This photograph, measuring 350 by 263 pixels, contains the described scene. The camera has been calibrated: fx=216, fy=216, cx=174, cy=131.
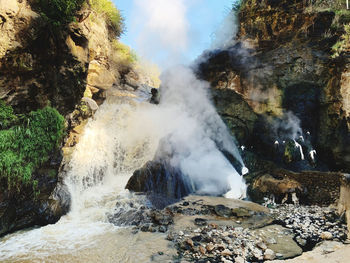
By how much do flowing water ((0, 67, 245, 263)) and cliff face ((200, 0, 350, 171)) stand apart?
1.78 meters

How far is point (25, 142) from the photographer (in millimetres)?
Answer: 5305

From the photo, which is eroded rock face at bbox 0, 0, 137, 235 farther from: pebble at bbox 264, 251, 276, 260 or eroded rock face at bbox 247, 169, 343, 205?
eroded rock face at bbox 247, 169, 343, 205

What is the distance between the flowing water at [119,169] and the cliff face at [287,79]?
178cm

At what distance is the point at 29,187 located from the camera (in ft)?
18.9

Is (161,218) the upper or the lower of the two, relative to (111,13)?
lower

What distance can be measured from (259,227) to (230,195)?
4333mm

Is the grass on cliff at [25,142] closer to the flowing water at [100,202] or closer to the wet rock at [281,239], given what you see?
the flowing water at [100,202]

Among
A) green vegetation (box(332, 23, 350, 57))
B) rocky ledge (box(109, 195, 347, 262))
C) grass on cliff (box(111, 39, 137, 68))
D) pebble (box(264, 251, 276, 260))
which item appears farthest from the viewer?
grass on cliff (box(111, 39, 137, 68))

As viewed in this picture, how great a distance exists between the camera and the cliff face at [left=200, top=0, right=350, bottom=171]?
408 inches

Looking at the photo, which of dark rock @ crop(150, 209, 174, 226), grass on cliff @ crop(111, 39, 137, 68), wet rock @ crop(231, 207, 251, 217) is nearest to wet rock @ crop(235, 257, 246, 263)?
dark rock @ crop(150, 209, 174, 226)

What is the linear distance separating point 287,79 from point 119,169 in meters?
9.96

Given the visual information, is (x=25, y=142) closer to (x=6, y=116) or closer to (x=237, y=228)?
(x=6, y=116)

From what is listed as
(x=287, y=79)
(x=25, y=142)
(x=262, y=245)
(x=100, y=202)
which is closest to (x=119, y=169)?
(x=100, y=202)

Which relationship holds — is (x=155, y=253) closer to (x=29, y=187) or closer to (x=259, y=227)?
(x=259, y=227)
